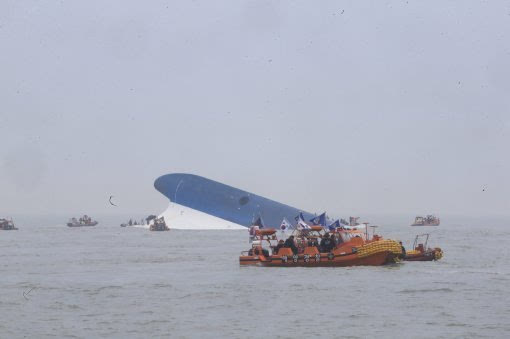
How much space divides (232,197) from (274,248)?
258 feet

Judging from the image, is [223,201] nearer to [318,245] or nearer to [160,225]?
[160,225]

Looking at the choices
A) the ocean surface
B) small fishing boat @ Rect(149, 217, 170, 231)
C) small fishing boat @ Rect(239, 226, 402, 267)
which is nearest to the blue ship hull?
small fishing boat @ Rect(149, 217, 170, 231)

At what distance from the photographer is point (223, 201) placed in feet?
459

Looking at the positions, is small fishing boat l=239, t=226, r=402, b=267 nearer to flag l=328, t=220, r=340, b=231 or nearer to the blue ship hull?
flag l=328, t=220, r=340, b=231

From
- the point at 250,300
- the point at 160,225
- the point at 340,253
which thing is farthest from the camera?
the point at 160,225

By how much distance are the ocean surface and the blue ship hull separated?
72.1 meters

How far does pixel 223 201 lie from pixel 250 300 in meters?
97.4

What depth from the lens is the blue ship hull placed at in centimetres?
13800

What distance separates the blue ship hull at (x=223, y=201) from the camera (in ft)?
453

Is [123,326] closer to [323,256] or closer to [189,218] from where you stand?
[323,256]

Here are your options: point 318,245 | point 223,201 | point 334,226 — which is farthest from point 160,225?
point 334,226

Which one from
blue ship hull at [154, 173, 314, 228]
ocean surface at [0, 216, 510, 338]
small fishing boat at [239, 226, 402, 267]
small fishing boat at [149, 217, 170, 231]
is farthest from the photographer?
small fishing boat at [149, 217, 170, 231]

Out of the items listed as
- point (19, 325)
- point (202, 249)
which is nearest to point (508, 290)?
point (19, 325)

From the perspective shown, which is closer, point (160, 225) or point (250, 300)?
point (250, 300)
